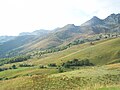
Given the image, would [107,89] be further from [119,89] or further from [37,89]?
[37,89]

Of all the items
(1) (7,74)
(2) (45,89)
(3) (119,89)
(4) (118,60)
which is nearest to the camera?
(3) (119,89)

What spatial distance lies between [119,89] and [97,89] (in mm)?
1475

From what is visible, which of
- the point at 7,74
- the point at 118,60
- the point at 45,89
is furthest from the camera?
the point at 118,60

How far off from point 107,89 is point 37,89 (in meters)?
25.6

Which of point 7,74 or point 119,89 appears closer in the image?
point 119,89

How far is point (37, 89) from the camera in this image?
143ft

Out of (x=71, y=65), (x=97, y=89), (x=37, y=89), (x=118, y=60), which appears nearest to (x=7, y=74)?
(x=71, y=65)

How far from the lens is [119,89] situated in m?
18.7

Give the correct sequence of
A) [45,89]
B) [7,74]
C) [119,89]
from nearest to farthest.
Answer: [119,89] < [45,89] < [7,74]

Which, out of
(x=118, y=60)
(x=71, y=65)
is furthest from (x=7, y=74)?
(x=118, y=60)

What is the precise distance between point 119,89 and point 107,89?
0.78 meters

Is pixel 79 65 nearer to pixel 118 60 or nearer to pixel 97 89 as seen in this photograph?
pixel 118 60

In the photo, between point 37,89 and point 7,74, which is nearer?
point 37,89

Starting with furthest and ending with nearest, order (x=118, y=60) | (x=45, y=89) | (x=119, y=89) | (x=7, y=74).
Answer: (x=118, y=60) → (x=7, y=74) → (x=45, y=89) → (x=119, y=89)
